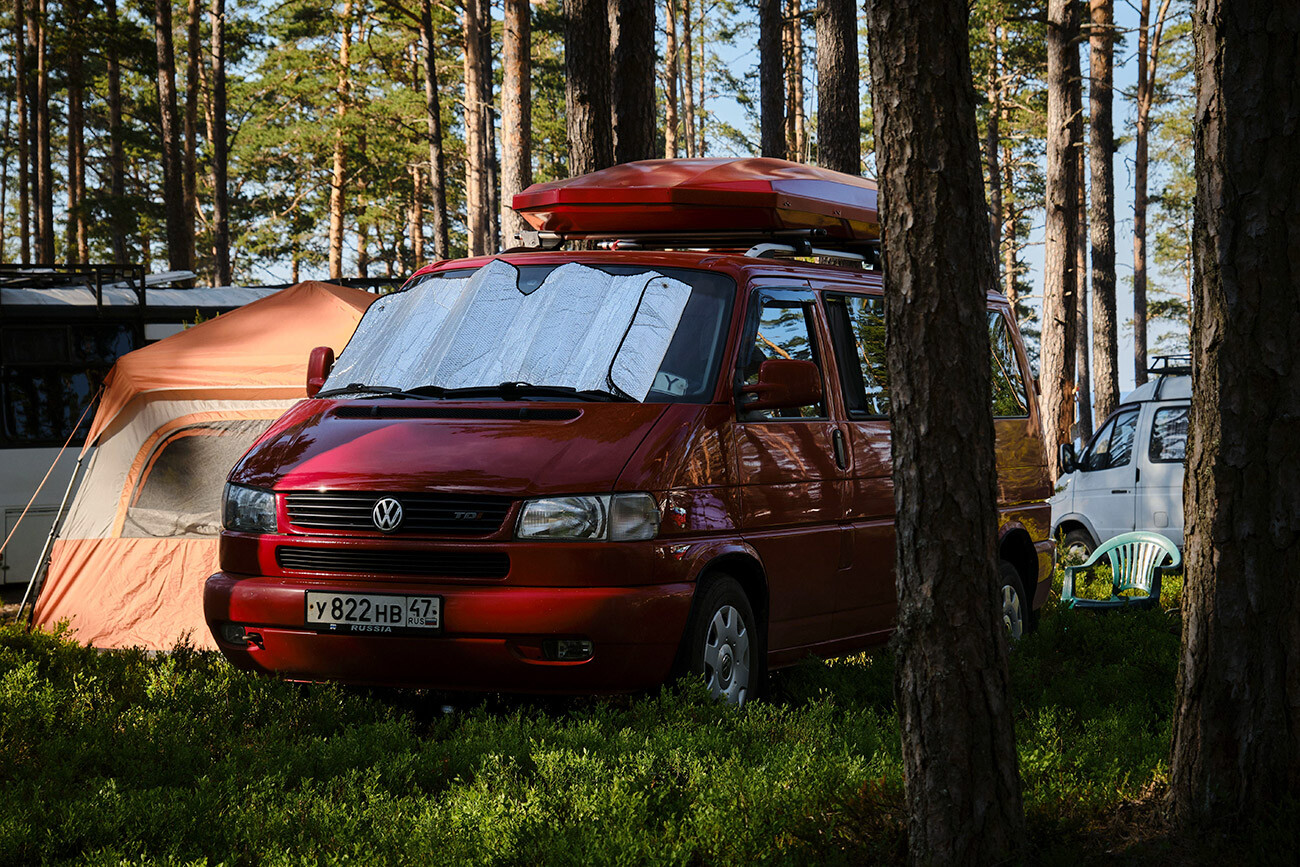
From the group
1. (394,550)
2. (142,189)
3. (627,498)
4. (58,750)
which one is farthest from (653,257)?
(142,189)

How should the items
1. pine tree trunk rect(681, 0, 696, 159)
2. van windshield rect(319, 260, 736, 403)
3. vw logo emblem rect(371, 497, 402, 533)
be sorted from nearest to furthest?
vw logo emblem rect(371, 497, 402, 533) < van windshield rect(319, 260, 736, 403) < pine tree trunk rect(681, 0, 696, 159)

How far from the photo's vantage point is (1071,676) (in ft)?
22.7

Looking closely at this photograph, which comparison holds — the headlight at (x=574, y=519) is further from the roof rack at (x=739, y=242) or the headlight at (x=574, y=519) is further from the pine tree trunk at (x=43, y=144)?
the pine tree trunk at (x=43, y=144)

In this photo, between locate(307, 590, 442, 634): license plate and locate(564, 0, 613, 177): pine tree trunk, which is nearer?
locate(307, 590, 442, 634): license plate

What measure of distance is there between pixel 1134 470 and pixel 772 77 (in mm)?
9788

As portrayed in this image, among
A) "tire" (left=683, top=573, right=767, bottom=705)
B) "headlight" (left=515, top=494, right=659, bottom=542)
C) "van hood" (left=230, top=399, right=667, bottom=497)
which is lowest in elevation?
"tire" (left=683, top=573, right=767, bottom=705)

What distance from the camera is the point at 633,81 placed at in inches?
452

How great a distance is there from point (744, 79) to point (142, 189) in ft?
75.9

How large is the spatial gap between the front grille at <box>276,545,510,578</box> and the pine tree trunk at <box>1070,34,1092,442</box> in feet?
46.1

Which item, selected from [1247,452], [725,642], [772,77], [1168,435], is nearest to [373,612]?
[725,642]

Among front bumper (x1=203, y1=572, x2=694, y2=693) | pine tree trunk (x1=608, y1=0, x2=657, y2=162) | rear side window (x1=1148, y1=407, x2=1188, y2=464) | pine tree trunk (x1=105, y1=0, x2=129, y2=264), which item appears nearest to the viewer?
front bumper (x1=203, y1=572, x2=694, y2=693)

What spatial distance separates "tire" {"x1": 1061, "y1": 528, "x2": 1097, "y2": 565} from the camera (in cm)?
1378

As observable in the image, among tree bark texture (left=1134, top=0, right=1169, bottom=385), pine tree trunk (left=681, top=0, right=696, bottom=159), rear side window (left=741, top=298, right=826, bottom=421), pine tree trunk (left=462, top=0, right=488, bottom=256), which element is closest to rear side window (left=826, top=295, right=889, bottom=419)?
rear side window (left=741, top=298, right=826, bottom=421)

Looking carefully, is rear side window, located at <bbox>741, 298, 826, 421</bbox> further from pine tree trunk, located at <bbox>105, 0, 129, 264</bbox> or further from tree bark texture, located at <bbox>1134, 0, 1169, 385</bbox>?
tree bark texture, located at <bbox>1134, 0, 1169, 385</bbox>
